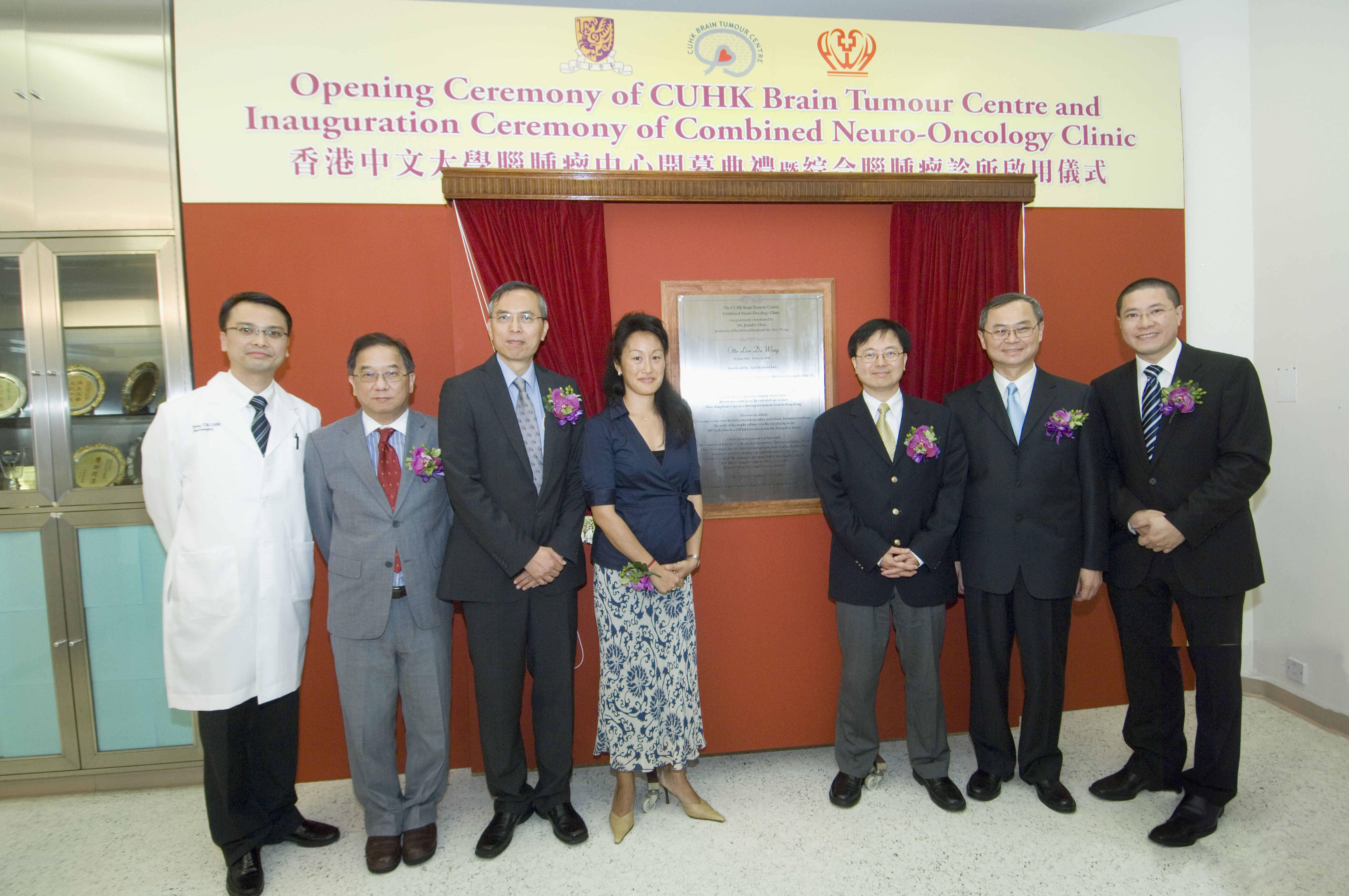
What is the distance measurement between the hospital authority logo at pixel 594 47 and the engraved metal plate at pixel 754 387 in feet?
3.70

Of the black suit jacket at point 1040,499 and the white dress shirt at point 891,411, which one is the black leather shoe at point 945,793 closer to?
the black suit jacket at point 1040,499

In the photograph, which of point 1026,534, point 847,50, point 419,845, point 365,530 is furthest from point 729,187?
point 419,845

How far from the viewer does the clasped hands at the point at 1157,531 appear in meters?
2.42

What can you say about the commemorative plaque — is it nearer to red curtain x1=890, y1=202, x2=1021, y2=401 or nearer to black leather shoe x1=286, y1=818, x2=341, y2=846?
red curtain x1=890, y1=202, x2=1021, y2=401

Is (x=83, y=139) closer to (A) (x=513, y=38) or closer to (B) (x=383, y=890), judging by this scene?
(A) (x=513, y=38)

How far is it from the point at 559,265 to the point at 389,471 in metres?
1.15

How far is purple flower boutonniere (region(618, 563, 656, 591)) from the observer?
244 centimetres

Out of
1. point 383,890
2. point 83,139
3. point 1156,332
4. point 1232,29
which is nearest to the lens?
point 383,890

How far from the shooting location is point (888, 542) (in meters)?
2.61

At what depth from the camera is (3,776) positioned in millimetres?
2984

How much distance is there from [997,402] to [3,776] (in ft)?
15.1

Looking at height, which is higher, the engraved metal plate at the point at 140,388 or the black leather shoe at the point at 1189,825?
the engraved metal plate at the point at 140,388

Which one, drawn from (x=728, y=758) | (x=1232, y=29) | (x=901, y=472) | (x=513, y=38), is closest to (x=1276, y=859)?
(x=901, y=472)

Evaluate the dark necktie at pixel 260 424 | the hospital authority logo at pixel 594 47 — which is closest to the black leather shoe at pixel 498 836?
the dark necktie at pixel 260 424
